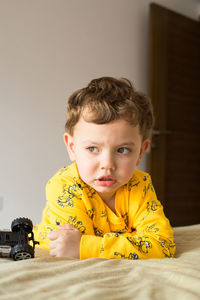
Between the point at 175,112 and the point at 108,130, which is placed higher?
the point at 175,112

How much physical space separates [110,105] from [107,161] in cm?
18

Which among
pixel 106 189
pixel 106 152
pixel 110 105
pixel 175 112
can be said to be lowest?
pixel 106 189

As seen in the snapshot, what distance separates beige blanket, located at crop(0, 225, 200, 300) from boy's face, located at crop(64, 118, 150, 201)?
0.33m

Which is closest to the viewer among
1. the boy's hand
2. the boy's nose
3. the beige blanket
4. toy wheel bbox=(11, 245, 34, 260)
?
the beige blanket

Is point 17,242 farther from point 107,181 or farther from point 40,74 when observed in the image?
point 40,74

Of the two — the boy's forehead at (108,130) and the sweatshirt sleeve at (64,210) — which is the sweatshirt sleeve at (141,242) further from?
the boy's forehead at (108,130)

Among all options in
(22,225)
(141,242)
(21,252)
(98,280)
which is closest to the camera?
(98,280)

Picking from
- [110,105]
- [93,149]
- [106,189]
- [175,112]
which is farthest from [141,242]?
[175,112]

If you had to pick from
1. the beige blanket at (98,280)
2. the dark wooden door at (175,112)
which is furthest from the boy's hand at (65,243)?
the dark wooden door at (175,112)

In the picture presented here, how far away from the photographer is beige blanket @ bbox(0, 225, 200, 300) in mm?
616

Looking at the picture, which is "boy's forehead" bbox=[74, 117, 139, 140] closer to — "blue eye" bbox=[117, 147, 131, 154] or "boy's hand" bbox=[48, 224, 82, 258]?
"blue eye" bbox=[117, 147, 131, 154]

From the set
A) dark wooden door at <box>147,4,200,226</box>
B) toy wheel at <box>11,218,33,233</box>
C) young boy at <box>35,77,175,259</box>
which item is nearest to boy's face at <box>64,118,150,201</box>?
young boy at <box>35,77,175,259</box>

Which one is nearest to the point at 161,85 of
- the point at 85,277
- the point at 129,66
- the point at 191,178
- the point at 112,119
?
the point at 129,66

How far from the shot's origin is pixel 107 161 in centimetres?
111
